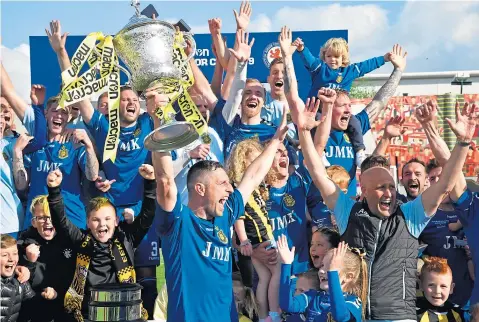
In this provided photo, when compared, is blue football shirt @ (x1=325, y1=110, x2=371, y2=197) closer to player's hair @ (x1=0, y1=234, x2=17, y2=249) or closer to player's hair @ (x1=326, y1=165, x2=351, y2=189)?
player's hair @ (x1=326, y1=165, x2=351, y2=189)

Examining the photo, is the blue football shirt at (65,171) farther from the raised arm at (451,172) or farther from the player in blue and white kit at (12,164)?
the raised arm at (451,172)

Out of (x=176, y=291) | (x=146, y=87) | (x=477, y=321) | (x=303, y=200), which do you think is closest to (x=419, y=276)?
(x=477, y=321)

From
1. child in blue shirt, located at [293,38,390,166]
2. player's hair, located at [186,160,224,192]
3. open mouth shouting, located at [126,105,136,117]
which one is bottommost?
player's hair, located at [186,160,224,192]

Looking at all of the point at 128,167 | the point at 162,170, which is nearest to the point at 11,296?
the point at 128,167

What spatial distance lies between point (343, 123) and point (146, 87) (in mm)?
2809

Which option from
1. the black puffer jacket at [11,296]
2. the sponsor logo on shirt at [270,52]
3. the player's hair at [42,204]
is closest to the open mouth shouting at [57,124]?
the player's hair at [42,204]

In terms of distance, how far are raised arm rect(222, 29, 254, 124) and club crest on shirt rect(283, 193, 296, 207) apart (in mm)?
1003

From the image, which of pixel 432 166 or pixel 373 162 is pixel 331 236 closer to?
pixel 373 162

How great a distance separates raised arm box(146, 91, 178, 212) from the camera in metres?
4.28

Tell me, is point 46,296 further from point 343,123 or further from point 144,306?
point 343,123

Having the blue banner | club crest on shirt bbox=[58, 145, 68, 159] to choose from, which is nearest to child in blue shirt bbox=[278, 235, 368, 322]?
club crest on shirt bbox=[58, 145, 68, 159]

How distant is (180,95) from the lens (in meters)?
4.65

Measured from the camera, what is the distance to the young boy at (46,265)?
6.12 meters

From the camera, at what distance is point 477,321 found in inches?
214
